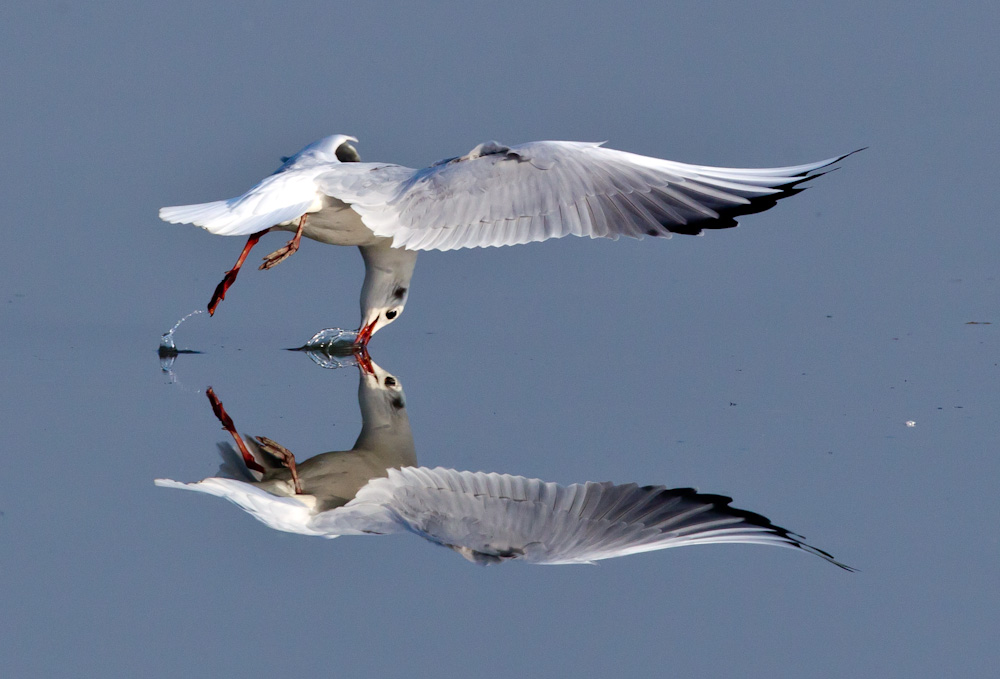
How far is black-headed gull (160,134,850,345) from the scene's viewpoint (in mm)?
4629

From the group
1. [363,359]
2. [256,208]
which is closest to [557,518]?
[256,208]

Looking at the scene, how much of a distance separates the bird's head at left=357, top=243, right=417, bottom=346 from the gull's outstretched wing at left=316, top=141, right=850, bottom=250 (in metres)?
0.96

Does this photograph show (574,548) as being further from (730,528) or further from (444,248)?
(444,248)

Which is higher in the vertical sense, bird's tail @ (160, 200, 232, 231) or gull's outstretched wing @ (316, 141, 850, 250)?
gull's outstretched wing @ (316, 141, 850, 250)

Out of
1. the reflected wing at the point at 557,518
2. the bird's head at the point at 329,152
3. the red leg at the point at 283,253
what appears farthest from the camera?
the bird's head at the point at 329,152

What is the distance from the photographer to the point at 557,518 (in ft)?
12.2

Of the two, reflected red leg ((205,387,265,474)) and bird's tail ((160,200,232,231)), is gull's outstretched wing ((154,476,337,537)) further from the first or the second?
bird's tail ((160,200,232,231))

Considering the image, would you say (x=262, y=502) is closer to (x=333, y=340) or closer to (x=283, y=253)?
(x=283, y=253)

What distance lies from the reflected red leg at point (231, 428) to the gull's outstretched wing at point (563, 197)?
86 cm

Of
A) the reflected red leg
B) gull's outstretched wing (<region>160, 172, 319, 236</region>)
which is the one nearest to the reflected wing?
the reflected red leg

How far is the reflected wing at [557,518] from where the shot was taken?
3.53 meters

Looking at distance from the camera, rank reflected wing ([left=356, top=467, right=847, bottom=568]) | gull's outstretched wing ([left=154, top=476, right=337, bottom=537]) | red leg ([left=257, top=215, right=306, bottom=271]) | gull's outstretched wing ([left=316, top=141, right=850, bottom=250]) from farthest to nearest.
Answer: red leg ([left=257, top=215, right=306, bottom=271]) < gull's outstretched wing ([left=316, top=141, right=850, bottom=250]) < gull's outstretched wing ([left=154, top=476, right=337, bottom=537]) < reflected wing ([left=356, top=467, right=847, bottom=568])

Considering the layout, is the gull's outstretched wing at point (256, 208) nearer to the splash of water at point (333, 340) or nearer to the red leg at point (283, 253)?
the red leg at point (283, 253)

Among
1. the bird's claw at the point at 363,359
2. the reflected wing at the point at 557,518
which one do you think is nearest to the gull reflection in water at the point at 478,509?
the reflected wing at the point at 557,518
